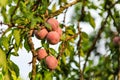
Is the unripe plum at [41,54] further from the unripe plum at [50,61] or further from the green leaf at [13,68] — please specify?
the green leaf at [13,68]

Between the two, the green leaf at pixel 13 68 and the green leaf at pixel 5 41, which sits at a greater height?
the green leaf at pixel 5 41

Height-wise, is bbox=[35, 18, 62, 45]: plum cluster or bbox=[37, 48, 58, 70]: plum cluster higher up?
bbox=[35, 18, 62, 45]: plum cluster

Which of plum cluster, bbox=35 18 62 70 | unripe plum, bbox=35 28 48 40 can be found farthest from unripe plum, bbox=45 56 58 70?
unripe plum, bbox=35 28 48 40

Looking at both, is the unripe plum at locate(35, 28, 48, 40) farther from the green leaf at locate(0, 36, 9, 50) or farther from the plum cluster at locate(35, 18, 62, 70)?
the green leaf at locate(0, 36, 9, 50)

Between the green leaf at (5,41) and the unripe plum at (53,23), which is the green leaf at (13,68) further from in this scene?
the unripe plum at (53,23)

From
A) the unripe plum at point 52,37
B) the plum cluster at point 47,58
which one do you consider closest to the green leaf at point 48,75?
the plum cluster at point 47,58

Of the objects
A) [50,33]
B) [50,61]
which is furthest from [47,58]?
[50,33]

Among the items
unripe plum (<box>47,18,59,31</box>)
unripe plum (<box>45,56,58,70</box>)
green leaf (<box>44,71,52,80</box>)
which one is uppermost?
unripe plum (<box>47,18,59,31</box>)

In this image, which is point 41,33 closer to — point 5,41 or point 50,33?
point 50,33

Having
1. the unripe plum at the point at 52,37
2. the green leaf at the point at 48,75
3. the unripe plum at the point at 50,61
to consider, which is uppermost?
the unripe plum at the point at 52,37

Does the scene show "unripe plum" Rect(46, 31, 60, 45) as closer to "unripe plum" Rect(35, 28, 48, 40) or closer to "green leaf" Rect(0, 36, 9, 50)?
"unripe plum" Rect(35, 28, 48, 40)

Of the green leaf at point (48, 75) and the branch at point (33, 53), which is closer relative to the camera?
the branch at point (33, 53)

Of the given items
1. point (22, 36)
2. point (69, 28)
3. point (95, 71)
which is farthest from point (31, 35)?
point (95, 71)

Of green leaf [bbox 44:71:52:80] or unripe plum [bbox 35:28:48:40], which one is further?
green leaf [bbox 44:71:52:80]
